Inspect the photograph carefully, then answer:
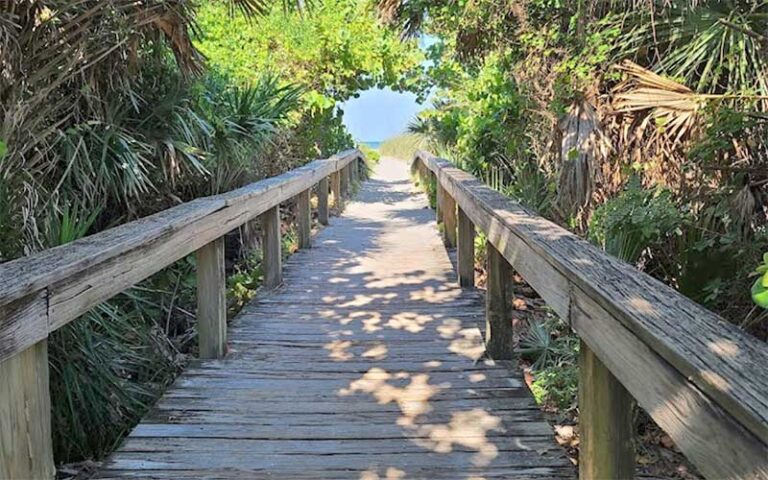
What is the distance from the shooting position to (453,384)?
3.53 metres

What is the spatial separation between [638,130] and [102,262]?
4.47 m

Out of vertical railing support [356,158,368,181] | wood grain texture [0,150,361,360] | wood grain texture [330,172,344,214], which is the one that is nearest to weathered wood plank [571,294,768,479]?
wood grain texture [0,150,361,360]

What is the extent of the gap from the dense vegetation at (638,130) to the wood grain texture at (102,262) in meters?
1.79

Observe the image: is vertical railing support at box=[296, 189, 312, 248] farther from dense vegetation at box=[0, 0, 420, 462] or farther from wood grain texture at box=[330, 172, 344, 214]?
wood grain texture at box=[330, 172, 344, 214]

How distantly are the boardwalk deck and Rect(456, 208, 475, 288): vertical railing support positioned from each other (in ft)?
0.41

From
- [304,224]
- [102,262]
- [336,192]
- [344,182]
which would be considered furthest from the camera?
[344,182]

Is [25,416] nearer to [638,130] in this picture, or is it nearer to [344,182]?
[638,130]

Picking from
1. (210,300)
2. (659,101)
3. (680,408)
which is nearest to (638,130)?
(659,101)

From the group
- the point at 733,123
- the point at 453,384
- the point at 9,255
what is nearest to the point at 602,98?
the point at 733,123

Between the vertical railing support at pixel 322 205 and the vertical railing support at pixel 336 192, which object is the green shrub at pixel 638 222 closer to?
the vertical railing support at pixel 322 205

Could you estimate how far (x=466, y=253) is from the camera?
547 centimetres

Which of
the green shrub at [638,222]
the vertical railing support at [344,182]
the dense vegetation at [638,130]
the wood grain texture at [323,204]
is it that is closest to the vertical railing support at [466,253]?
the dense vegetation at [638,130]

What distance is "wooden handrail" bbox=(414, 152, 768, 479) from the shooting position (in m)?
1.17

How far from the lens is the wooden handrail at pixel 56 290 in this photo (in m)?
1.72
